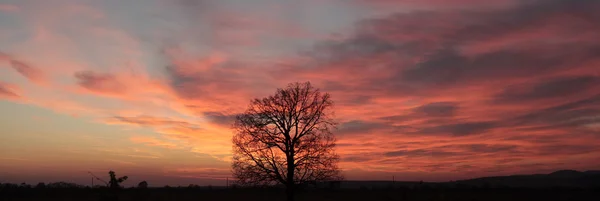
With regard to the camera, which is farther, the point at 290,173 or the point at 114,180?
the point at 290,173

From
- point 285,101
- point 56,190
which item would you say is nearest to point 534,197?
point 285,101

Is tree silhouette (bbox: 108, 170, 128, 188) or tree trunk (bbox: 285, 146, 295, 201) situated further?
tree trunk (bbox: 285, 146, 295, 201)

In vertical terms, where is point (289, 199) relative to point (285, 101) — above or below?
below

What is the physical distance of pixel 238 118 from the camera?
138 ft

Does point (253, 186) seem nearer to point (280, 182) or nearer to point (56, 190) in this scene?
point (280, 182)

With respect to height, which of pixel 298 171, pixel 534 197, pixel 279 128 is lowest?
pixel 534 197

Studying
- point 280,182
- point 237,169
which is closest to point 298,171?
point 280,182

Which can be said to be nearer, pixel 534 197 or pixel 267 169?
pixel 267 169

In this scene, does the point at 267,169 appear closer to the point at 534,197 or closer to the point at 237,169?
the point at 237,169

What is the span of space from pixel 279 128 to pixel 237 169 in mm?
5082

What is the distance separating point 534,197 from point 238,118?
5080 centimetres

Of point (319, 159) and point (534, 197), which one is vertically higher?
point (319, 159)

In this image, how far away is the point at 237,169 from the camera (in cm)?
4112

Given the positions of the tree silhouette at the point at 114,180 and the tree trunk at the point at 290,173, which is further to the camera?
the tree trunk at the point at 290,173
